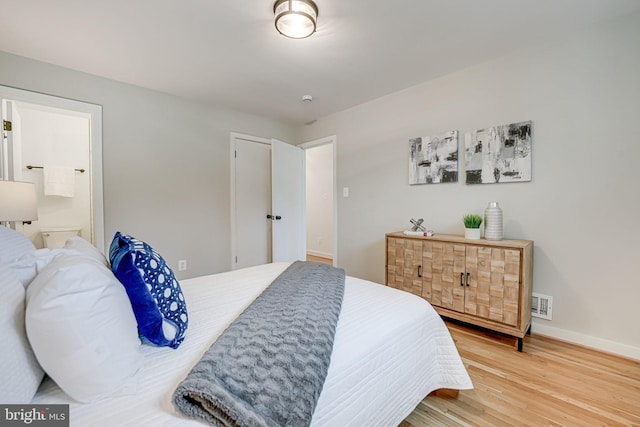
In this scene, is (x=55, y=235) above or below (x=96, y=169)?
below

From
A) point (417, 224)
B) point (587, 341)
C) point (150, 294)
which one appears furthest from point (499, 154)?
point (150, 294)

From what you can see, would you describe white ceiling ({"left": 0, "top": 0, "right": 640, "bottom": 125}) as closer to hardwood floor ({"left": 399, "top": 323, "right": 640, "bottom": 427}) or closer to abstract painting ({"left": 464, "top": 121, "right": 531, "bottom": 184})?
abstract painting ({"left": 464, "top": 121, "right": 531, "bottom": 184})

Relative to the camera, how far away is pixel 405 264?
2.50 m

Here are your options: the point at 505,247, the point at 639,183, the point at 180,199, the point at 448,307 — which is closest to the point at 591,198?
the point at 639,183

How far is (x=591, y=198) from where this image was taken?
75.6 inches

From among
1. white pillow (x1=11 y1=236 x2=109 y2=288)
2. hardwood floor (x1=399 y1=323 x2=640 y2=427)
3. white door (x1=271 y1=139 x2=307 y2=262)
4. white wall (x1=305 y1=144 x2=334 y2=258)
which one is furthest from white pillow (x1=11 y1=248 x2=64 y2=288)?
white wall (x1=305 y1=144 x2=334 y2=258)

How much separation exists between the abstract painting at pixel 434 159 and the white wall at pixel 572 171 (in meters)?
0.08

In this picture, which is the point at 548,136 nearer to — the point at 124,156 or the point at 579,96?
the point at 579,96

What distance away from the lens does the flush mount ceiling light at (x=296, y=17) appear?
1.61 metres

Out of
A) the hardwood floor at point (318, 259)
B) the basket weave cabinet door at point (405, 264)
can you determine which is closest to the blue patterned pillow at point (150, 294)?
the basket weave cabinet door at point (405, 264)

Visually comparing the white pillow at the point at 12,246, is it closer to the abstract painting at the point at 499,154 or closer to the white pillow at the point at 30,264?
the white pillow at the point at 30,264

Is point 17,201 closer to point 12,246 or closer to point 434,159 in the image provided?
point 12,246

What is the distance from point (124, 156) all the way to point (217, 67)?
135 centimetres

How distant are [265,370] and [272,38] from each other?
2164 mm
